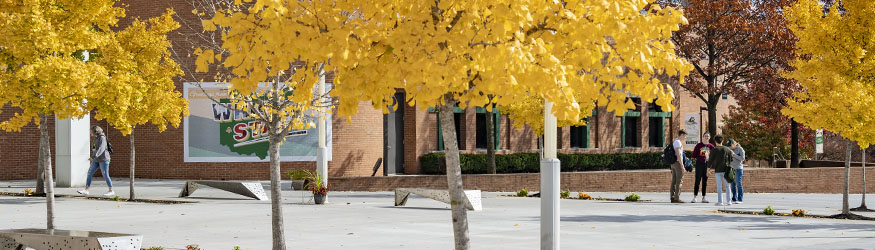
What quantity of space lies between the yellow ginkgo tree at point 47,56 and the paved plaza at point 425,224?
6.60 ft

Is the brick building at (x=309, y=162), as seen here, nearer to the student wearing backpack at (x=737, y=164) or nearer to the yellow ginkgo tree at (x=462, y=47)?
the student wearing backpack at (x=737, y=164)

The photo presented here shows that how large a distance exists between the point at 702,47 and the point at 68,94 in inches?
1023

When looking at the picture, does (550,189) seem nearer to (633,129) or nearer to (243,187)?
(243,187)

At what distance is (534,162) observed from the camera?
123 ft

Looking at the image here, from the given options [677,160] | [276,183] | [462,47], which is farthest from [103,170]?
[462,47]

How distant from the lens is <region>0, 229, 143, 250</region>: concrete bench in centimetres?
918

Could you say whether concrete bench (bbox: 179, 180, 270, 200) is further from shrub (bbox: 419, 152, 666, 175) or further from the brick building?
shrub (bbox: 419, 152, 666, 175)

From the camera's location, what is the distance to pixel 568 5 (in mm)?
7789

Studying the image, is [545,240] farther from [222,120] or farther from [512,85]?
[222,120]

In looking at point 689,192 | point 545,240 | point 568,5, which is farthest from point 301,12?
point 689,192

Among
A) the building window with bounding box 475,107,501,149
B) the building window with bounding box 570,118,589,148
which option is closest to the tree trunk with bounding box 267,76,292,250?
the building window with bounding box 475,107,501,149

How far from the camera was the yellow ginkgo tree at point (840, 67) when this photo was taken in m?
17.2

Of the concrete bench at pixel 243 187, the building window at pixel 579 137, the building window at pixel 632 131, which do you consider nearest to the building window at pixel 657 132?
the building window at pixel 632 131

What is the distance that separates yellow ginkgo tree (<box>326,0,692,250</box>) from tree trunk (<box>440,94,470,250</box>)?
0.03 meters
